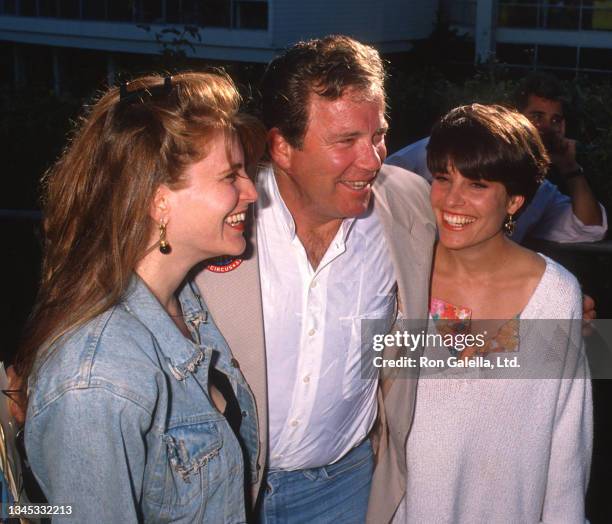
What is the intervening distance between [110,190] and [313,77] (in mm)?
1065

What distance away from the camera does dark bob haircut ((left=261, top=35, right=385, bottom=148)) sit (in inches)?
112

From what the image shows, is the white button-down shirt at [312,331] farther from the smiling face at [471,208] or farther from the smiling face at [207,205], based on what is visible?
the smiling face at [207,205]

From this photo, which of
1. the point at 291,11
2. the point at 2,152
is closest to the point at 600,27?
the point at 291,11

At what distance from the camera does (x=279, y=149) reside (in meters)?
2.99

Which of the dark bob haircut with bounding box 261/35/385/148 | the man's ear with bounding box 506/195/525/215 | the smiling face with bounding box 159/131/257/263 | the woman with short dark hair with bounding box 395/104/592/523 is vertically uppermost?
the dark bob haircut with bounding box 261/35/385/148

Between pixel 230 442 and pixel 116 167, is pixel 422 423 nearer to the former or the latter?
pixel 230 442

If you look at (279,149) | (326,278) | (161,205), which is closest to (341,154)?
(279,149)

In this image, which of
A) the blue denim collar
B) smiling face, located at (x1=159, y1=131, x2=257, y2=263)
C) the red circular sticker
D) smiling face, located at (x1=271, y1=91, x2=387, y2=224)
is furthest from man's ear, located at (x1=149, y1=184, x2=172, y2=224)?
smiling face, located at (x1=271, y1=91, x2=387, y2=224)

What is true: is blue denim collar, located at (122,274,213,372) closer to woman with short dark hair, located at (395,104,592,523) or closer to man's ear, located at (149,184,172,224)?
man's ear, located at (149,184,172,224)

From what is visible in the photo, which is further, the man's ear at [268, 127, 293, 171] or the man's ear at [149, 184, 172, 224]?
the man's ear at [268, 127, 293, 171]

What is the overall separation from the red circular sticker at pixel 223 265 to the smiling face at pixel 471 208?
2.53 feet

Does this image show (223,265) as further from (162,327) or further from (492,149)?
(492,149)

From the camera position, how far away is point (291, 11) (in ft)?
74.3

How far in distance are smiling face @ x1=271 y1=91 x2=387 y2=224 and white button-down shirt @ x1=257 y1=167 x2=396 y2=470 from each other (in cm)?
12
